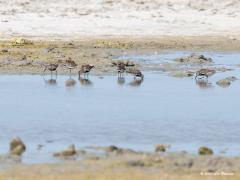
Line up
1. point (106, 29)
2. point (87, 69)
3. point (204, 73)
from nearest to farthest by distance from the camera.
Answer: point (204, 73)
point (87, 69)
point (106, 29)

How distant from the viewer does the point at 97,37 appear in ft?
100

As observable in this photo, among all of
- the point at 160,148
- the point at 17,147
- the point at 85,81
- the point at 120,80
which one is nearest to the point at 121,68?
the point at 120,80

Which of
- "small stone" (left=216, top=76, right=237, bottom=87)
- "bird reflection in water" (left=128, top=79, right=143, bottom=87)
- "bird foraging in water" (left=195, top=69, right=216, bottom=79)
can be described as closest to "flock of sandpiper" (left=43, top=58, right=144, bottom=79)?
"bird reflection in water" (left=128, top=79, right=143, bottom=87)

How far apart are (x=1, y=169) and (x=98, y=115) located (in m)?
4.92

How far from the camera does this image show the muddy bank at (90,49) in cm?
→ 2483

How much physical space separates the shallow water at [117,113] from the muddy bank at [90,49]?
1.62 m

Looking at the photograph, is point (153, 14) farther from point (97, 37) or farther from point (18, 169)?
point (18, 169)

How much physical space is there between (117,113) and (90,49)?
36.0 feet

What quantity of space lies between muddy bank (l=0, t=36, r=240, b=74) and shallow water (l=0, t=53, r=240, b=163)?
1.62 metres

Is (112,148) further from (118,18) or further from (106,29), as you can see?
(118,18)

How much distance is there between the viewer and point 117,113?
1758 centimetres

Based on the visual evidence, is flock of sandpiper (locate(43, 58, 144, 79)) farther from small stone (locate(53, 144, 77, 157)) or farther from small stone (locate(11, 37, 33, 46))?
small stone (locate(53, 144, 77, 157))

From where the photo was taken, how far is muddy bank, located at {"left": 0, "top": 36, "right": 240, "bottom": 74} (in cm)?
2483

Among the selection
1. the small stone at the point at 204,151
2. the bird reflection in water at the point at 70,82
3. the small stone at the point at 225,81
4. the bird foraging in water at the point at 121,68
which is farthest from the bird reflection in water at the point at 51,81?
the small stone at the point at 204,151
